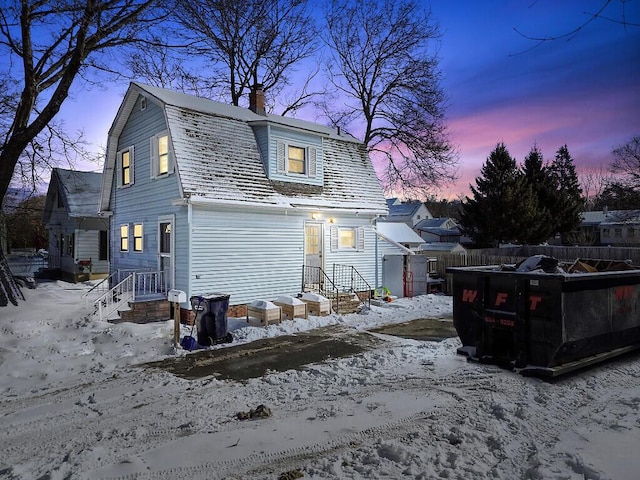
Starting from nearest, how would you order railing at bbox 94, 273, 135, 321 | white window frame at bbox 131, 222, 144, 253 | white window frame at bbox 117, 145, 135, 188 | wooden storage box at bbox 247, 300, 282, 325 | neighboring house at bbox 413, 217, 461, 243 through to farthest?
railing at bbox 94, 273, 135, 321
wooden storage box at bbox 247, 300, 282, 325
white window frame at bbox 131, 222, 144, 253
white window frame at bbox 117, 145, 135, 188
neighboring house at bbox 413, 217, 461, 243

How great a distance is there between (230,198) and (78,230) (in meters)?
14.1

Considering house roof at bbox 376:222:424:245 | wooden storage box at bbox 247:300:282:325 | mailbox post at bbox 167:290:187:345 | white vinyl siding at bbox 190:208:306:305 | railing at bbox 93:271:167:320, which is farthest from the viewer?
house roof at bbox 376:222:424:245

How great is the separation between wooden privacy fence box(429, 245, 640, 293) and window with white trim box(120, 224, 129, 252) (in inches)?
483

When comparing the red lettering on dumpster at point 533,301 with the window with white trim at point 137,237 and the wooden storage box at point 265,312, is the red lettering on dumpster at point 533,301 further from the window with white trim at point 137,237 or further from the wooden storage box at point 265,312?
the window with white trim at point 137,237

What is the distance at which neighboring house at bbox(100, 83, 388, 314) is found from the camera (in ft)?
40.1

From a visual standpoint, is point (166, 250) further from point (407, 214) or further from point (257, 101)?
point (407, 214)

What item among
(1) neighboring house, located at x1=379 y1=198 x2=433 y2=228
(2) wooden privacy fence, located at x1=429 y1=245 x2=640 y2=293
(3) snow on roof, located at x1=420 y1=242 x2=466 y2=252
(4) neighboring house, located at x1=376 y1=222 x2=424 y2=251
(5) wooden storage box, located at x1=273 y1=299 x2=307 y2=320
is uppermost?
(1) neighboring house, located at x1=379 y1=198 x2=433 y2=228

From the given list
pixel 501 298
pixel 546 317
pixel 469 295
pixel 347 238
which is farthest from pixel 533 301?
pixel 347 238

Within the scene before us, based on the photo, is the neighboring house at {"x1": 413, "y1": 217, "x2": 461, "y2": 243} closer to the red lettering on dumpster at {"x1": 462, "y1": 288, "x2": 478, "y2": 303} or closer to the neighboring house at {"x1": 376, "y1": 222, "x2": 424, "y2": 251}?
the neighboring house at {"x1": 376, "y1": 222, "x2": 424, "y2": 251}

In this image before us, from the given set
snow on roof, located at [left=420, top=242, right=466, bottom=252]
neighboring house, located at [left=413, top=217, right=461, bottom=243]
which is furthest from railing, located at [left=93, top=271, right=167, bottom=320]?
neighboring house, located at [left=413, top=217, right=461, bottom=243]

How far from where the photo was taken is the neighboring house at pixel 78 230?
22062 millimetres

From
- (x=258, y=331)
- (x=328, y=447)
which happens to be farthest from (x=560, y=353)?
(x=258, y=331)

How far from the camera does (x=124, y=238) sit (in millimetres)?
15516

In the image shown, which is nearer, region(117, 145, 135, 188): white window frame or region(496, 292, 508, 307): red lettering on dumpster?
region(496, 292, 508, 307): red lettering on dumpster
